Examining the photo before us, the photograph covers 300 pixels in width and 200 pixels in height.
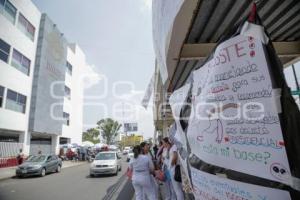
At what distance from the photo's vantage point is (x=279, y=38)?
4414 mm

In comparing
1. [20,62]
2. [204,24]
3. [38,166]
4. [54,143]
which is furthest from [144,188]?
[54,143]

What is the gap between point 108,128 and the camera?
259 ft

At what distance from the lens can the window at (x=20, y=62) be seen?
879 inches

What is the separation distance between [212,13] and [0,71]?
21.4 metres

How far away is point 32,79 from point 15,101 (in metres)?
3.88

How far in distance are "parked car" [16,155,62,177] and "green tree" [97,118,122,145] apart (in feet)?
196

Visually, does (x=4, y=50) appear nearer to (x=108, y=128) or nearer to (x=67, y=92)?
(x=67, y=92)

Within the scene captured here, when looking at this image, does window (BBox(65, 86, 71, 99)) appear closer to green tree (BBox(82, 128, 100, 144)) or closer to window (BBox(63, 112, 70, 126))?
window (BBox(63, 112, 70, 126))

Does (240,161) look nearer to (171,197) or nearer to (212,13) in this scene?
(212,13)

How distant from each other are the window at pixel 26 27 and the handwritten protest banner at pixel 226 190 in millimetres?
25770

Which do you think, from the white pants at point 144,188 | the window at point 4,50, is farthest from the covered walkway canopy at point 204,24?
the window at point 4,50

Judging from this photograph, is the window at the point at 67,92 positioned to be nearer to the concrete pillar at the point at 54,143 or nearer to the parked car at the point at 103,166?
the concrete pillar at the point at 54,143

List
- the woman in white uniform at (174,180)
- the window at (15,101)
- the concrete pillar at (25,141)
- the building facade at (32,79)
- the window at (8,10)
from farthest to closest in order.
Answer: the concrete pillar at (25,141) → the window at (15,101) → the building facade at (32,79) → the window at (8,10) → the woman in white uniform at (174,180)

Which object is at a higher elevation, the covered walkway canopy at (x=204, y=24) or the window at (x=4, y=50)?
the window at (x=4, y=50)
